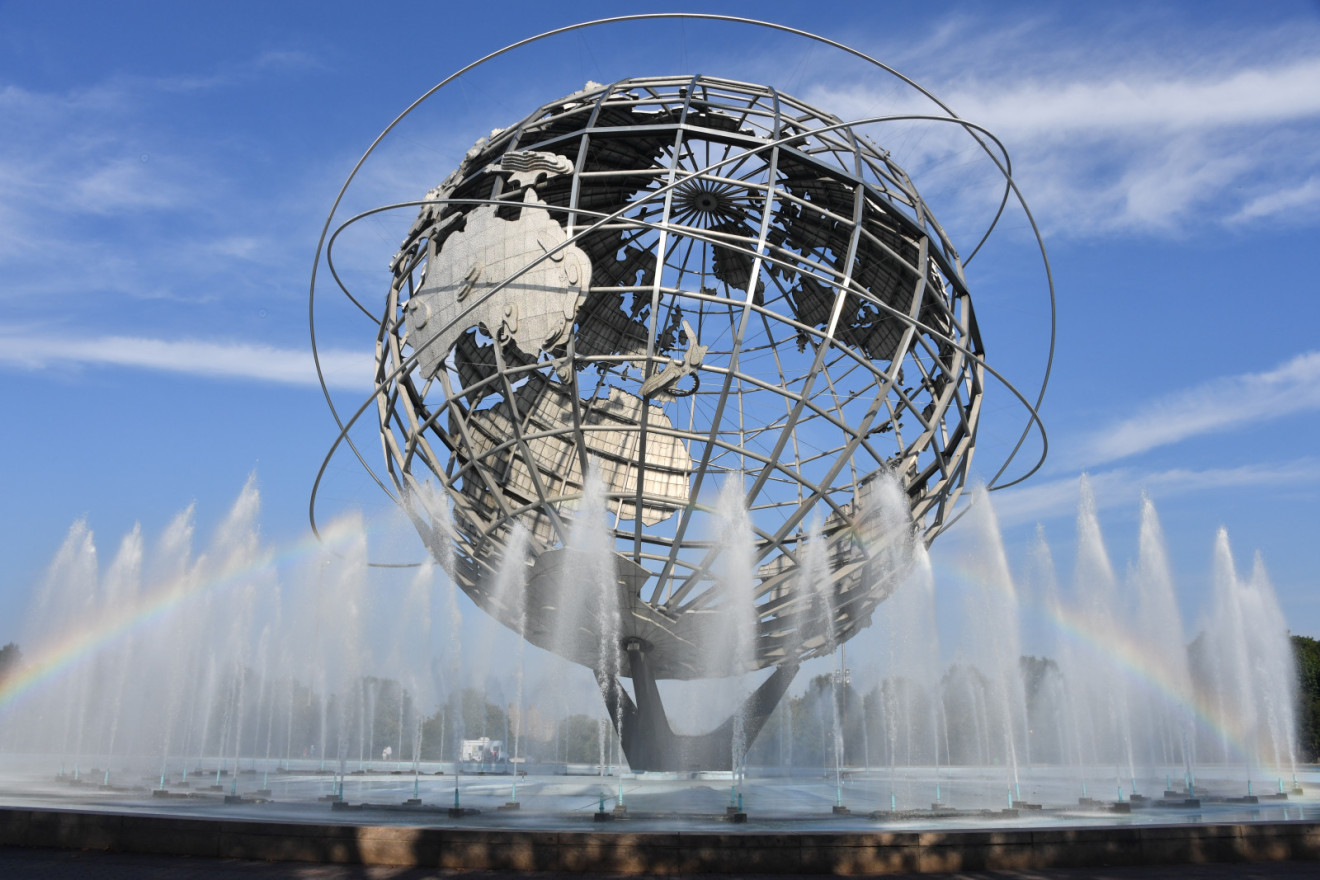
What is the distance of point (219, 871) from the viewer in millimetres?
7051

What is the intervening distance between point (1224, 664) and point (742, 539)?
1223 centimetres

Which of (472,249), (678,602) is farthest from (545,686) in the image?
(472,249)

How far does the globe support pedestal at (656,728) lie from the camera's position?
15492 millimetres

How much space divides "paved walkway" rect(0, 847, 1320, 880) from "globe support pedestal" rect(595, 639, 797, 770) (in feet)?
26.7

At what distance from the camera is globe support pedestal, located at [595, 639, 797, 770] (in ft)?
50.8

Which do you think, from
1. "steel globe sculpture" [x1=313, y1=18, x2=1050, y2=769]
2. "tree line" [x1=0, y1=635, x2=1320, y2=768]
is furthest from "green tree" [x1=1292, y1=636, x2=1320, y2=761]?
"steel globe sculpture" [x1=313, y1=18, x2=1050, y2=769]

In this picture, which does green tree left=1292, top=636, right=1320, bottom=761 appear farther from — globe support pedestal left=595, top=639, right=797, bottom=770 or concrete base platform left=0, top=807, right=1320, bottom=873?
concrete base platform left=0, top=807, right=1320, bottom=873

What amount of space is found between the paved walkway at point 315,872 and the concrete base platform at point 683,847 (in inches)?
4.4

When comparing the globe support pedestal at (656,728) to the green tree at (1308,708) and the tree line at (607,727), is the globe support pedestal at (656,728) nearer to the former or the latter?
the tree line at (607,727)

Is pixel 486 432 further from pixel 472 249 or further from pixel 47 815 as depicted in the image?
pixel 47 815

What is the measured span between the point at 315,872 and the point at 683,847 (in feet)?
9.61

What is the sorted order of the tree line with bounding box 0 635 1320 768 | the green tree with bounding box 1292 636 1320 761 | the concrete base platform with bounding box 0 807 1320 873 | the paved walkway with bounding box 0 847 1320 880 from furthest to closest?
the green tree with bounding box 1292 636 1320 761
the tree line with bounding box 0 635 1320 768
the concrete base platform with bounding box 0 807 1320 873
the paved walkway with bounding box 0 847 1320 880

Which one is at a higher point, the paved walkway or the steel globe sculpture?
the steel globe sculpture

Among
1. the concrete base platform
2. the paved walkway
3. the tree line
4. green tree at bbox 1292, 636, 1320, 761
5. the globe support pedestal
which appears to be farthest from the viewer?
green tree at bbox 1292, 636, 1320, 761
